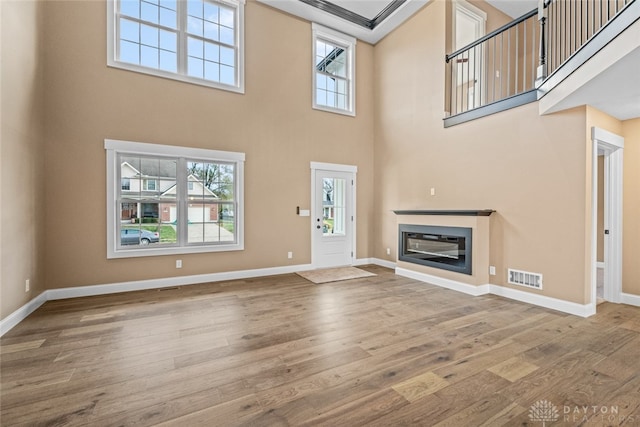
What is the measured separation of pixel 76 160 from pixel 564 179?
21.1 feet

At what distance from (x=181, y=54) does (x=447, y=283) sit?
18.6ft

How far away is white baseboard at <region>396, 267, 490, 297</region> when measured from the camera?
4234 mm

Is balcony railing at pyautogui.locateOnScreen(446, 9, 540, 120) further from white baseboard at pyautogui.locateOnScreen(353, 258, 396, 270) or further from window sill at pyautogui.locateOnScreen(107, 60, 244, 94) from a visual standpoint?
window sill at pyautogui.locateOnScreen(107, 60, 244, 94)

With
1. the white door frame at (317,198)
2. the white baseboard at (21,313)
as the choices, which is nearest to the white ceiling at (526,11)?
the white door frame at (317,198)

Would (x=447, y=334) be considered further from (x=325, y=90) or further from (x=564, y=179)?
(x=325, y=90)

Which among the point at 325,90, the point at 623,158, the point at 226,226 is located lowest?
the point at 226,226

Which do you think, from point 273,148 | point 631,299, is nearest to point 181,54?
point 273,148

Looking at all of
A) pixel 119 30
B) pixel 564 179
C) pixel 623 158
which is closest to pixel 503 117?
pixel 564 179

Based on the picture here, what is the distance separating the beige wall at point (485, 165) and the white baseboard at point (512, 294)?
0.08m

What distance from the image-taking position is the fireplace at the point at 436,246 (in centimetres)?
443

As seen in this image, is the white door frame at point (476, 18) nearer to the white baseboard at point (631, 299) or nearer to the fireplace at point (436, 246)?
the fireplace at point (436, 246)

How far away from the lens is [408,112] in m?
5.85

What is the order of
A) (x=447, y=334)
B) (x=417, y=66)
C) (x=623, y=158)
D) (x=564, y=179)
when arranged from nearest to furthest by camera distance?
(x=447, y=334)
(x=564, y=179)
(x=623, y=158)
(x=417, y=66)

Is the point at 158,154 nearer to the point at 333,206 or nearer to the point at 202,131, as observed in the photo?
the point at 202,131
